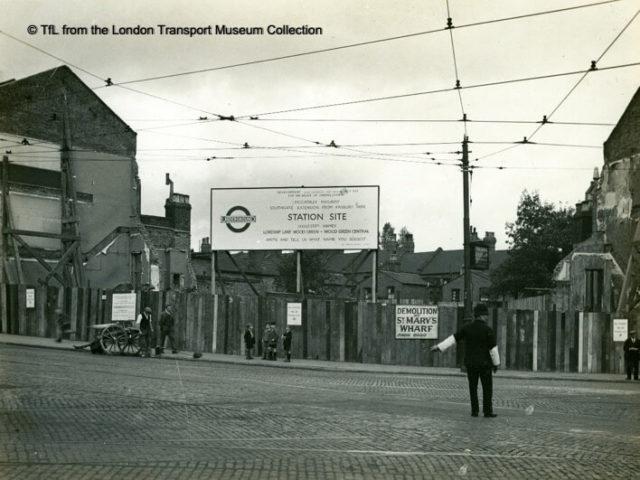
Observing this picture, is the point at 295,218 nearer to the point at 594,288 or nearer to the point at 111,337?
the point at 111,337

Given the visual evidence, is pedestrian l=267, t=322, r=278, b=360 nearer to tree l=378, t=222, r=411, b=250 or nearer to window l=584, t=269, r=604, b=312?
window l=584, t=269, r=604, b=312

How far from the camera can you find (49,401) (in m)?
11.9

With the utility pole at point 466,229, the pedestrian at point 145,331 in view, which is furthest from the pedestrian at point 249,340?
the utility pole at point 466,229

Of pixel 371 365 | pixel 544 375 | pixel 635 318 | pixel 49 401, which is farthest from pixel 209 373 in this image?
pixel 635 318

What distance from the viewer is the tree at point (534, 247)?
75.2m

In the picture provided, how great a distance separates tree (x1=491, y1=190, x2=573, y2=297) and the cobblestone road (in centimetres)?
5964

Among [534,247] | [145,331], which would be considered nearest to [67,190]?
[145,331]

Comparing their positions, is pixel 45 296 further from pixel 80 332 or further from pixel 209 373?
pixel 209 373

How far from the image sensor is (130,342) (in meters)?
24.5

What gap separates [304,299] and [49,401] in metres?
17.7

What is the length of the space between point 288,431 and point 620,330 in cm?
1982

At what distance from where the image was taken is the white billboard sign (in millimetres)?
31969

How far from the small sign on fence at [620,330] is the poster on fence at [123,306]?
55.6 feet

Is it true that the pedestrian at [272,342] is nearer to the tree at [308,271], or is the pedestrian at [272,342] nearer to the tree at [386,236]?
the tree at [308,271]
